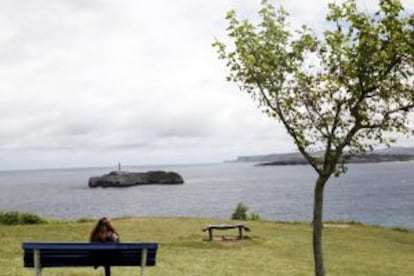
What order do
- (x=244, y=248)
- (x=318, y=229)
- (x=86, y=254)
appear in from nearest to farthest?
1. (x=86, y=254)
2. (x=318, y=229)
3. (x=244, y=248)

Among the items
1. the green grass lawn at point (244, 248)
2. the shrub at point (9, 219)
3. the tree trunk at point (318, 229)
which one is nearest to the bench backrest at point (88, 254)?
the tree trunk at point (318, 229)

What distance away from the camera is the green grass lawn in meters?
20.2

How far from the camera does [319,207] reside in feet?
44.4

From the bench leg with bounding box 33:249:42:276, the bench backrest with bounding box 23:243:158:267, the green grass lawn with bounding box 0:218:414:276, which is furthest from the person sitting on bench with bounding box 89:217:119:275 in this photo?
the green grass lawn with bounding box 0:218:414:276

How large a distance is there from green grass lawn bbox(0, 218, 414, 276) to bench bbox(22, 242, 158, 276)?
191 inches

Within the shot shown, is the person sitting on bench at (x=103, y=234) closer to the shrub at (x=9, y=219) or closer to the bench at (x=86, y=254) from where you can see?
the bench at (x=86, y=254)

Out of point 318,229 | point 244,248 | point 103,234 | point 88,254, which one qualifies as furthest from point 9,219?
point 318,229

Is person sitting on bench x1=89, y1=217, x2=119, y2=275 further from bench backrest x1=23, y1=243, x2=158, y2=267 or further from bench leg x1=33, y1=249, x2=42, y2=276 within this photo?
bench leg x1=33, y1=249, x2=42, y2=276

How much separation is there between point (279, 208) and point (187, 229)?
252ft

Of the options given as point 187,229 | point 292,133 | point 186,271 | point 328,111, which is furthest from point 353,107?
point 187,229

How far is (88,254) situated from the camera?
12.2m

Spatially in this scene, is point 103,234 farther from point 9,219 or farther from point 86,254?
point 9,219

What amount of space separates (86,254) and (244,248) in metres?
16.2

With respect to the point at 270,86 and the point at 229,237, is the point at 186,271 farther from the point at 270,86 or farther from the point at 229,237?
the point at 229,237
